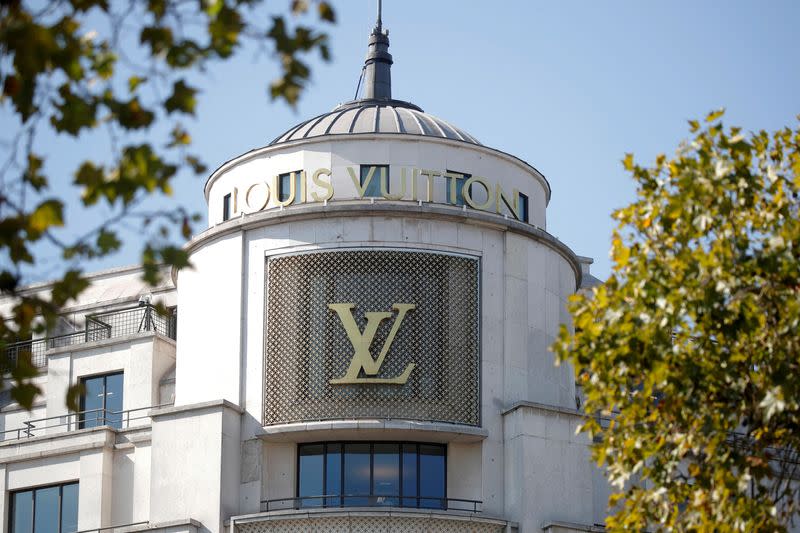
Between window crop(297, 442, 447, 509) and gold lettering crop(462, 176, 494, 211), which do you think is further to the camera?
gold lettering crop(462, 176, 494, 211)

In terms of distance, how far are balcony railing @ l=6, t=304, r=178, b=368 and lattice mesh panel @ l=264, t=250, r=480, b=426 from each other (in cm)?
812

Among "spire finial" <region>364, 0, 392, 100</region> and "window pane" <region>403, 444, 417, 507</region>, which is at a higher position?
"spire finial" <region>364, 0, 392, 100</region>

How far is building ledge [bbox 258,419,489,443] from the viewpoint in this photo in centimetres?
4659

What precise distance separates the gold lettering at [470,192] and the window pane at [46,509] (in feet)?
46.4

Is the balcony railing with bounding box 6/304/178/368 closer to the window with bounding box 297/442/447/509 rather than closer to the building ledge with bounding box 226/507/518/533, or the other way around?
the window with bounding box 297/442/447/509

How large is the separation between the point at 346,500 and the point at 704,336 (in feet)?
69.6

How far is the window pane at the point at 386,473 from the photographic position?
155 ft

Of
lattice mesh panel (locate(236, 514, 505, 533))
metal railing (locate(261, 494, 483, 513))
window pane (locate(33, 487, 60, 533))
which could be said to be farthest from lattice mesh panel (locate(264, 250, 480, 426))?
window pane (locate(33, 487, 60, 533))

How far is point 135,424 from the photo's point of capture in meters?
52.5

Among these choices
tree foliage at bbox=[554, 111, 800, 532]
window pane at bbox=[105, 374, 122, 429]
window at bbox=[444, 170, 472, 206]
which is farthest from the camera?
window pane at bbox=[105, 374, 122, 429]

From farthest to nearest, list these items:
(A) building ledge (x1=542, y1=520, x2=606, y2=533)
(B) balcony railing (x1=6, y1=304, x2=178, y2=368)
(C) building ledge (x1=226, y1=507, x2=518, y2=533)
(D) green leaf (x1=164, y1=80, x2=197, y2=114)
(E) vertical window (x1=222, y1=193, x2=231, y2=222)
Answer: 1. (B) balcony railing (x1=6, y1=304, x2=178, y2=368)
2. (E) vertical window (x1=222, y1=193, x2=231, y2=222)
3. (A) building ledge (x1=542, y1=520, x2=606, y2=533)
4. (C) building ledge (x1=226, y1=507, x2=518, y2=533)
5. (D) green leaf (x1=164, y1=80, x2=197, y2=114)

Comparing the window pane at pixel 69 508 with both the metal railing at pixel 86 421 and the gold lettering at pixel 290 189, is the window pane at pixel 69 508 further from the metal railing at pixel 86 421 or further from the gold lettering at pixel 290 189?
the gold lettering at pixel 290 189

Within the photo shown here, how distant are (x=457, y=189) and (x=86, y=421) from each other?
523 inches

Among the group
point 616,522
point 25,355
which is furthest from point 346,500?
point 25,355
